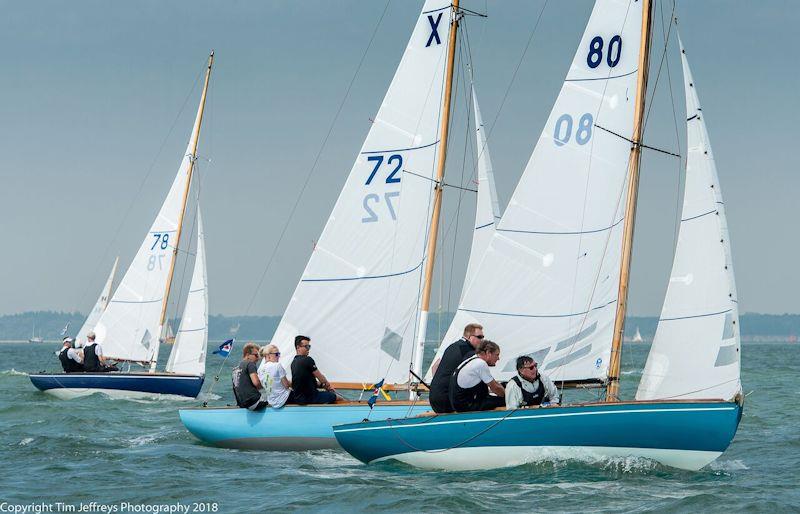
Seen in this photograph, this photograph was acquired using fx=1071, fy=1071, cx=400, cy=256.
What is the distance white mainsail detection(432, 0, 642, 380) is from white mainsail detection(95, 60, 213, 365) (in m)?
18.5

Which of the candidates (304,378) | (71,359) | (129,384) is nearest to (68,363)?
(71,359)

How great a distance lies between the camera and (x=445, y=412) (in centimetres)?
1476

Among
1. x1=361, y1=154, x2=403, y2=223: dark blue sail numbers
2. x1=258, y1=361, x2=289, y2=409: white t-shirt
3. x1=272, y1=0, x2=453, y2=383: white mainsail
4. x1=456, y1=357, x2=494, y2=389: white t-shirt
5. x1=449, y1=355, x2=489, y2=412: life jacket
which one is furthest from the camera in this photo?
x1=361, y1=154, x2=403, y2=223: dark blue sail numbers

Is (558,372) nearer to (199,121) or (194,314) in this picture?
(194,314)

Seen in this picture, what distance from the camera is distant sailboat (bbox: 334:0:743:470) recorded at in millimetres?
13711

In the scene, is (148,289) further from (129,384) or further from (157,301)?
(129,384)

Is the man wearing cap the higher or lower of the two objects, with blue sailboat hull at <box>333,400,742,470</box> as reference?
higher

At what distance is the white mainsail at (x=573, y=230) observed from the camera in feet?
53.5

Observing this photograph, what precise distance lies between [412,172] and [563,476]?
7504 mm

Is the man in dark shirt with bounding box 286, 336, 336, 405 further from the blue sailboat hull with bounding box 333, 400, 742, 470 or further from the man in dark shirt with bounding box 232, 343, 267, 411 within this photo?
the blue sailboat hull with bounding box 333, 400, 742, 470

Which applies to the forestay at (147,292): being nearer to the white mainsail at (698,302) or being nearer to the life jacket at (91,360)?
the life jacket at (91,360)

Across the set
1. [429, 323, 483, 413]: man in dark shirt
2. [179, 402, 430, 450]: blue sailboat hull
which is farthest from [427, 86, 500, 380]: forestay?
[429, 323, 483, 413]: man in dark shirt

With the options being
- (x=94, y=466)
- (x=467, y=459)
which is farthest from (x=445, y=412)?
(x=94, y=466)

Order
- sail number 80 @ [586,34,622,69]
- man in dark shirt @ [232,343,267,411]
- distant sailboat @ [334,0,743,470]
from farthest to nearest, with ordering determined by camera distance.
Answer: man in dark shirt @ [232,343,267,411] < sail number 80 @ [586,34,622,69] < distant sailboat @ [334,0,743,470]
